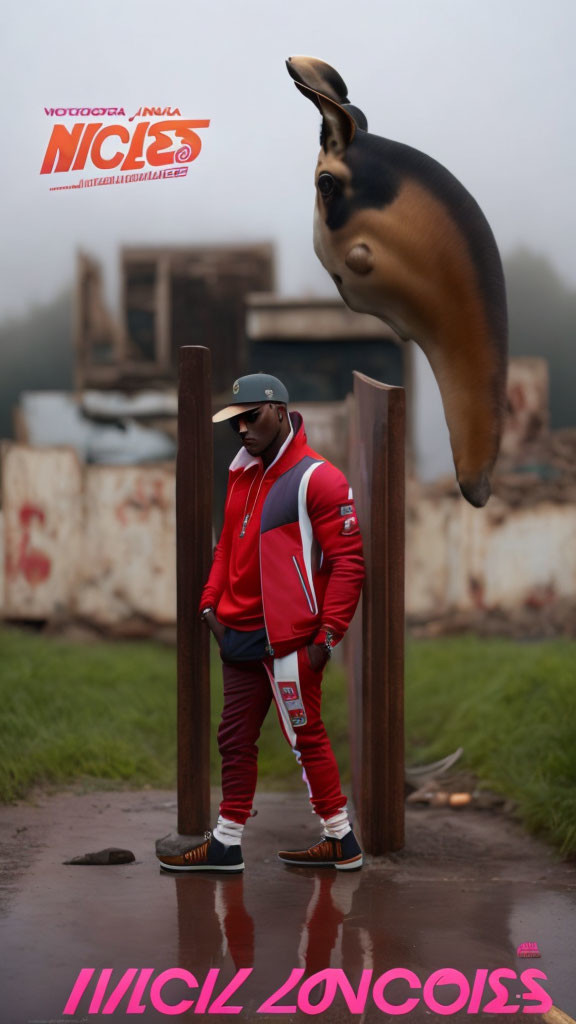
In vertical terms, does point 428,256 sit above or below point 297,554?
above

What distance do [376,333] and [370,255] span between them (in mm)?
5006

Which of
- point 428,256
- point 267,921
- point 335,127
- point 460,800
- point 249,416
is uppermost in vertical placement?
point 335,127

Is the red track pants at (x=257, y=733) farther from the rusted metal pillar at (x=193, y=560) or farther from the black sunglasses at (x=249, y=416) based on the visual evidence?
the black sunglasses at (x=249, y=416)

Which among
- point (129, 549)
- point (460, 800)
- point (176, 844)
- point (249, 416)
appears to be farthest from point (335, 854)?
point (129, 549)

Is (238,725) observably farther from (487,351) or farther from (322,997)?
(487,351)

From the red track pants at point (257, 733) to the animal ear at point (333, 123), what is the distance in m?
1.40

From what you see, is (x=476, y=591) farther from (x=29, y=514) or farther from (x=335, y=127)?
(x=335, y=127)

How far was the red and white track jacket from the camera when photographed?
125 inches

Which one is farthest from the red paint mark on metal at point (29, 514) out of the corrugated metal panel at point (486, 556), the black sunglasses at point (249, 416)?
the black sunglasses at point (249, 416)

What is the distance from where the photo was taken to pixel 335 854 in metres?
3.29

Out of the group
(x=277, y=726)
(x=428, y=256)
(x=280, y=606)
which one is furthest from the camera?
(x=277, y=726)

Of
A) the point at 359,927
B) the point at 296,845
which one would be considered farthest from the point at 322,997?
the point at 296,845

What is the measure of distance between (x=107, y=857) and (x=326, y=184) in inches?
77.1

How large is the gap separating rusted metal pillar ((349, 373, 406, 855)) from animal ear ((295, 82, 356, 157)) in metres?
0.71
